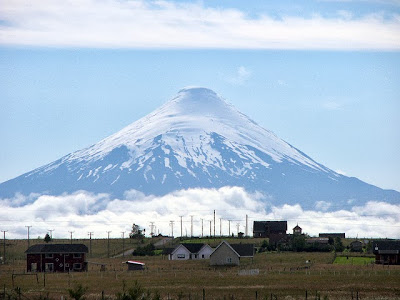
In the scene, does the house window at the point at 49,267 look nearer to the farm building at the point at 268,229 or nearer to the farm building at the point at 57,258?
the farm building at the point at 57,258

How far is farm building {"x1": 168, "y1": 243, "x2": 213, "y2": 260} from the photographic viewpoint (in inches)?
5763

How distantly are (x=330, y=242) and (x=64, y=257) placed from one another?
53804 mm

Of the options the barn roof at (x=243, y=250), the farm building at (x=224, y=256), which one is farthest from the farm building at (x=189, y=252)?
the farm building at (x=224, y=256)

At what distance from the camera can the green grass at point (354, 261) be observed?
124 m

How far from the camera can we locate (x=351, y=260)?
5113 inches

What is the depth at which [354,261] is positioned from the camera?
129 m

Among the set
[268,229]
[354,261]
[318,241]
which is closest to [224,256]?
[354,261]

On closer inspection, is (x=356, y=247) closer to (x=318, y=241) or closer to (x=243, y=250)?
(x=318, y=241)

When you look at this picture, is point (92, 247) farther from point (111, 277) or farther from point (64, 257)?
point (111, 277)

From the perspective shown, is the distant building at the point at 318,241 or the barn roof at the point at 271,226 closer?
the distant building at the point at 318,241

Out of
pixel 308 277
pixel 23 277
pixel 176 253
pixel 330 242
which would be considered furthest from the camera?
pixel 330 242

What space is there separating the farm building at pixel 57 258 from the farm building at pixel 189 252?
19000 millimetres

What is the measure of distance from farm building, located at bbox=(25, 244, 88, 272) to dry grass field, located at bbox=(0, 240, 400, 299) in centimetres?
196

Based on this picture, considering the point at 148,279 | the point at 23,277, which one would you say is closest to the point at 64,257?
the point at 23,277
